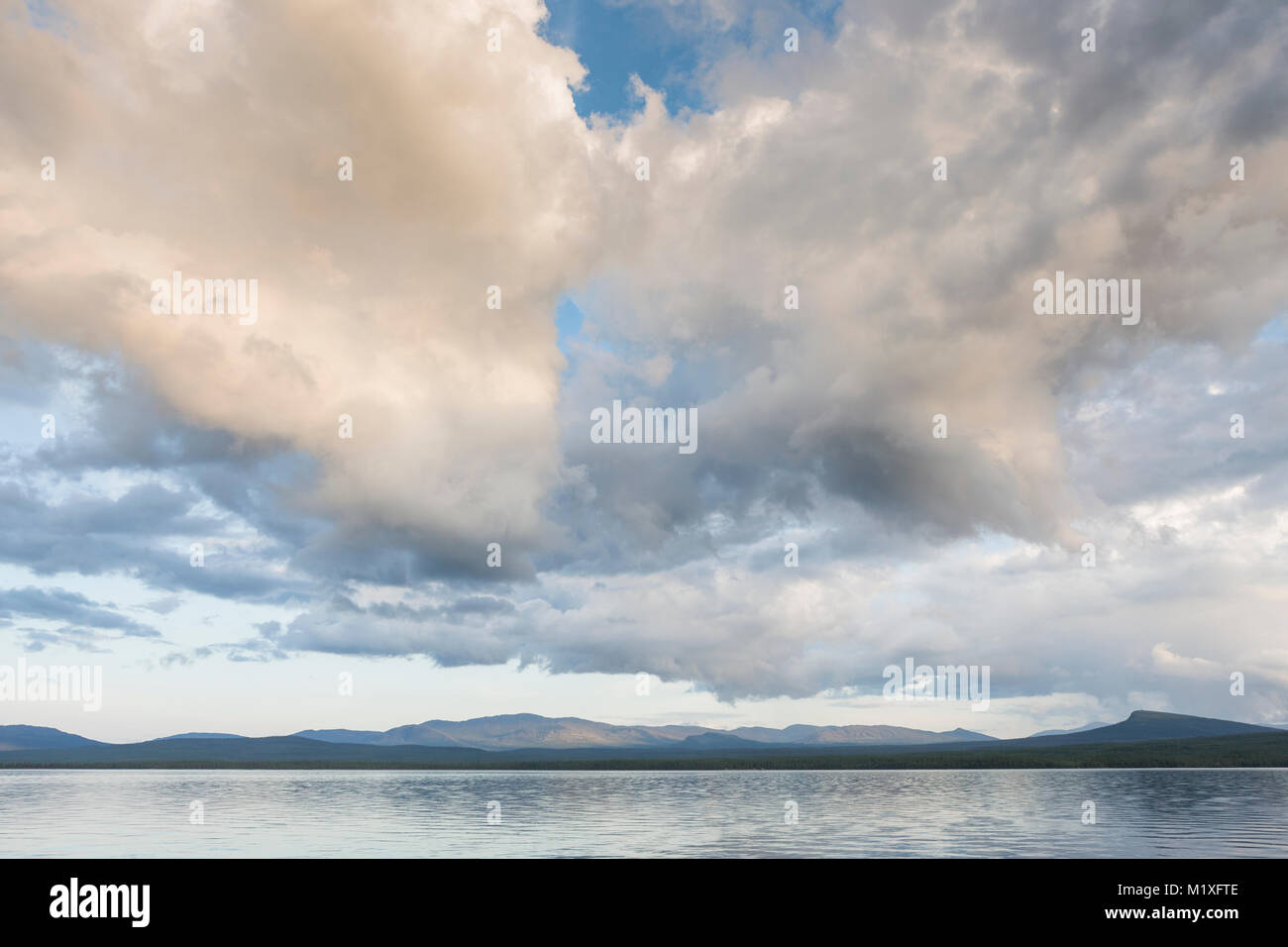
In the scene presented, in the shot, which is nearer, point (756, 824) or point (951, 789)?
point (756, 824)
